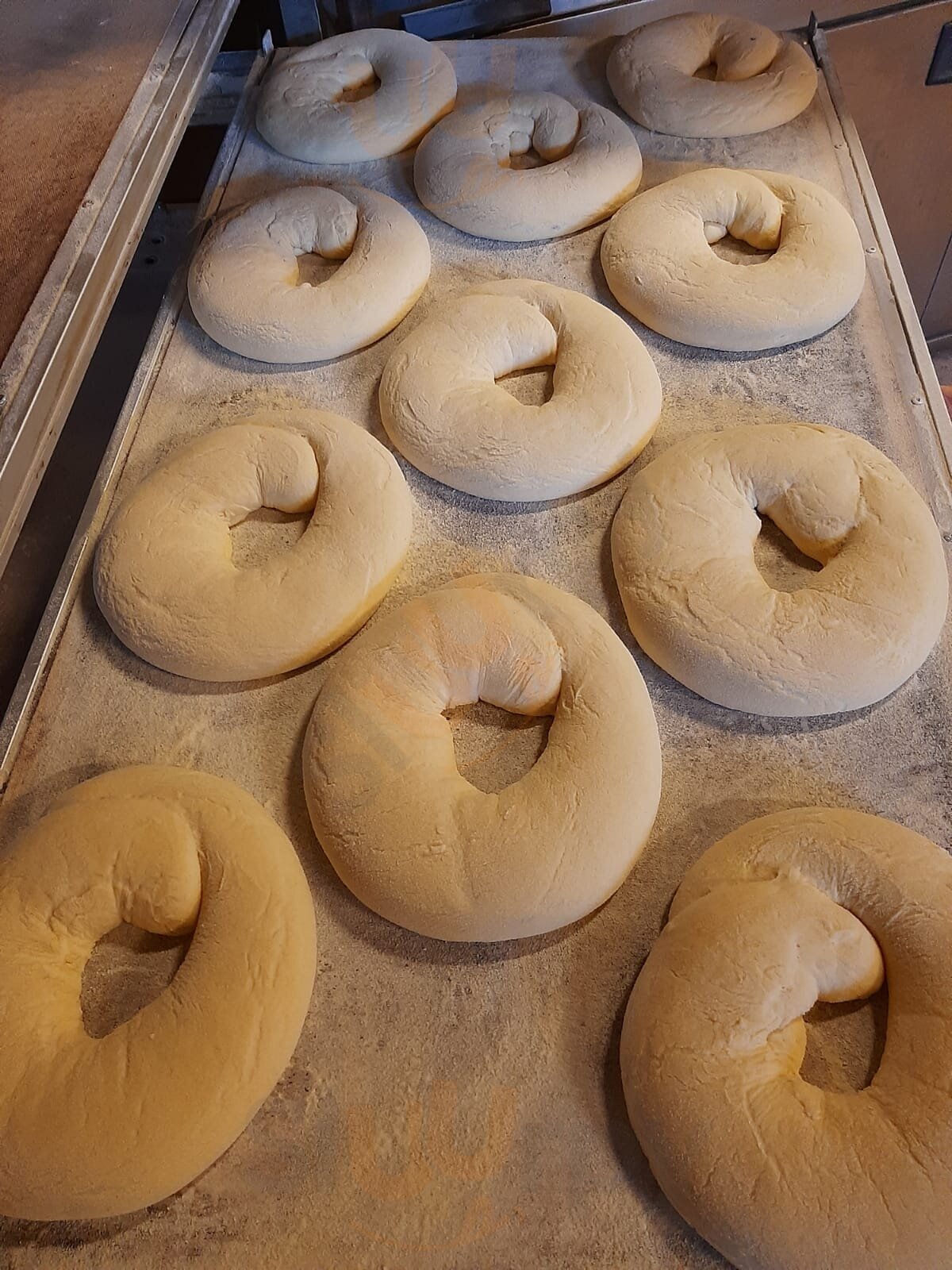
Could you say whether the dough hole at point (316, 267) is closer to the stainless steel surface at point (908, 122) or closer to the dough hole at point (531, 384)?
the dough hole at point (531, 384)

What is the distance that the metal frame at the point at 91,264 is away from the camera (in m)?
1.27

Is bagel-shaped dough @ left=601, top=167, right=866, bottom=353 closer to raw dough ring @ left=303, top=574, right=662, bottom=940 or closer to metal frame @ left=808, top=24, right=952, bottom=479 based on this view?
metal frame @ left=808, top=24, right=952, bottom=479

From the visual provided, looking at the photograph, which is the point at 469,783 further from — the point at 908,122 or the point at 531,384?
the point at 908,122

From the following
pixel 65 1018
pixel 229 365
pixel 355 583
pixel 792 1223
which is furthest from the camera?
pixel 229 365

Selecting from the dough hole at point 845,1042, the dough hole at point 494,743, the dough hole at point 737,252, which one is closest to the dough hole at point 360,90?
the dough hole at point 737,252

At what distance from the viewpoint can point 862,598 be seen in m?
1.45

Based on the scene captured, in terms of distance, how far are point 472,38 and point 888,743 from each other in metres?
2.50

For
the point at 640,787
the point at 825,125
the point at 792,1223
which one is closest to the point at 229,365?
the point at 640,787

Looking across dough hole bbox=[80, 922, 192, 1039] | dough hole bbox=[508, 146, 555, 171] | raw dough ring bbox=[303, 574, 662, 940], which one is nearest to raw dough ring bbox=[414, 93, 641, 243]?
dough hole bbox=[508, 146, 555, 171]

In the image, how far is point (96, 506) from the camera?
175 centimetres

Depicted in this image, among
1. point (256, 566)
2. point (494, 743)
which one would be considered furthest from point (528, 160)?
point (494, 743)

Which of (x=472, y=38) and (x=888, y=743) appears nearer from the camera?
(x=888, y=743)

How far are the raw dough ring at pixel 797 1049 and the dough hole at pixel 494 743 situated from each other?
13.1 inches

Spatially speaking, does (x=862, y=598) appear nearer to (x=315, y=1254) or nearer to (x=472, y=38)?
(x=315, y=1254)
